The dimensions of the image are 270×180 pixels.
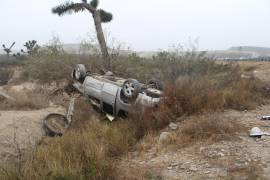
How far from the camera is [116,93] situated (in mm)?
9453

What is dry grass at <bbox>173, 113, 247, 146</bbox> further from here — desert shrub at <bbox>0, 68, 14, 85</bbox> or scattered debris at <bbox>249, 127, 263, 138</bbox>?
desert shrub at <bbox>0, 68, 14, 85</bbox>

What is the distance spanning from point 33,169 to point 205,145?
9.73 feet

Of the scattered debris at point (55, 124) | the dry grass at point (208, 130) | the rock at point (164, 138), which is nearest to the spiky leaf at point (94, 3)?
the scattered debris at point (55, 124)

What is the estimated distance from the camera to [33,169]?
5.06 meters

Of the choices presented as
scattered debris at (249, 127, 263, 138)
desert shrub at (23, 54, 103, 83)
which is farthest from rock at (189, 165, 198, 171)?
desert shrub at (23, 54, 103, 83)

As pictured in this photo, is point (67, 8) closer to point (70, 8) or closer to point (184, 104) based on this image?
point (70, 8)

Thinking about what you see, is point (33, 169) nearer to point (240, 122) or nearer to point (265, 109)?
point (240, 122)

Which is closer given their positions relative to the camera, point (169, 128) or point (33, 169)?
point (33, 169)

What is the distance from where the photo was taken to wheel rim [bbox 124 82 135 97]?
887 cm

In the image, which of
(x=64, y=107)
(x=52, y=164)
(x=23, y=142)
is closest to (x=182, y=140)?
(x=52, y=164)

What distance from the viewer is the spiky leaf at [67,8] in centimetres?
1689

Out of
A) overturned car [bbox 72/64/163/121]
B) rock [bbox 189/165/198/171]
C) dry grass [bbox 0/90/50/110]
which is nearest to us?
rock [bbox 189/165/198/171]

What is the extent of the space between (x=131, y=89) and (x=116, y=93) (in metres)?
0.69

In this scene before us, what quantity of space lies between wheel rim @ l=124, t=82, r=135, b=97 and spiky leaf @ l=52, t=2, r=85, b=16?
29.9ft
